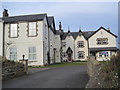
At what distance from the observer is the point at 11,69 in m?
10.8

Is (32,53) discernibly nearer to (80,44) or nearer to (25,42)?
(25,42)

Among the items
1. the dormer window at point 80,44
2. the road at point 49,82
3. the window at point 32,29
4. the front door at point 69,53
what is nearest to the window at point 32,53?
the window at point 32,29

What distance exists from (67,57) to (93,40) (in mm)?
8349

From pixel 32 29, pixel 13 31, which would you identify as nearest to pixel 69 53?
pixel 32 29

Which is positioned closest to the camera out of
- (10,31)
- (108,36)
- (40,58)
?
(40,58)

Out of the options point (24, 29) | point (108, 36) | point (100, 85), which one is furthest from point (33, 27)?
point (108, 36)

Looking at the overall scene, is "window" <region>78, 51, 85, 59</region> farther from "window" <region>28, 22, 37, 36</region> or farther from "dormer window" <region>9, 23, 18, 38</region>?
"dormer window" <region>9, 23, 18, 38</region>

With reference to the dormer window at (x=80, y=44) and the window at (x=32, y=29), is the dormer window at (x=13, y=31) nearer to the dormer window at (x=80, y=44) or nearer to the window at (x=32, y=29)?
the window at (x=32, y=29)

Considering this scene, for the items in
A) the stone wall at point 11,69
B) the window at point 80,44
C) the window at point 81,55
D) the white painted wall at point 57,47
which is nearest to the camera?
the stone wall at point 11,69

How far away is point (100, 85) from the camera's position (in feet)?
17.0

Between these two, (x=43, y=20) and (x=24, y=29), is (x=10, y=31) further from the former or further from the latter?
(x=43, y=20)

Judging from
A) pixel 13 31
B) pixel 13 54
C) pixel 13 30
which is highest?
pixel 13 30

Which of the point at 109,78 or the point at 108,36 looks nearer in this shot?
the point at 109,78

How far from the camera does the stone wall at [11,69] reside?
10000mm
